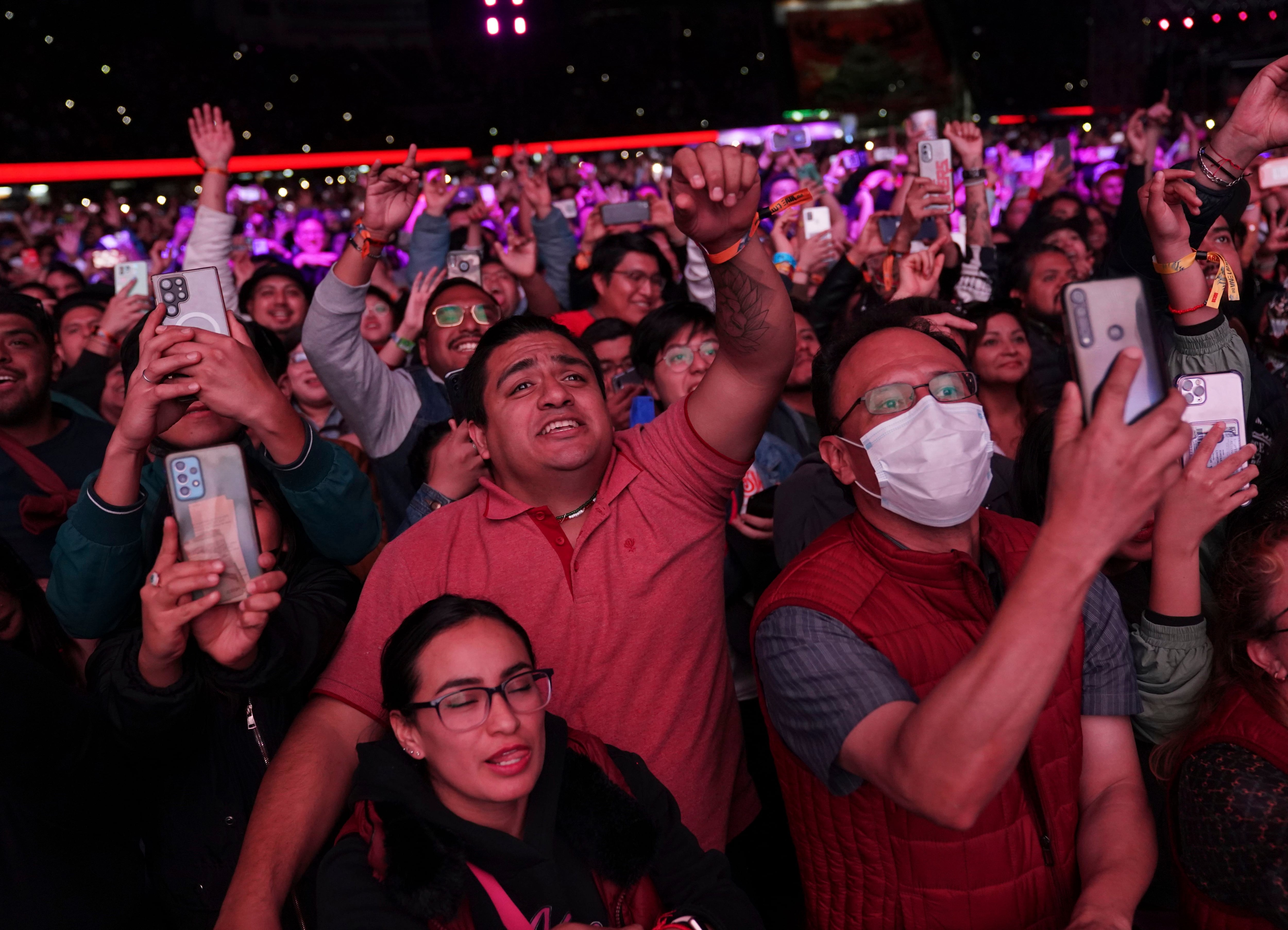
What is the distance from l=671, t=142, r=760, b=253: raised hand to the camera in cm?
166

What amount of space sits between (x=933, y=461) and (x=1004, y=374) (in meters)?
1.93

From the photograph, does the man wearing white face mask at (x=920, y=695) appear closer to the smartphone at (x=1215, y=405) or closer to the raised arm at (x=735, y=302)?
the raised arm at (x=735, y=302)

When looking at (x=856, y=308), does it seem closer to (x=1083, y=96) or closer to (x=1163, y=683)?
(x=1163, y=683)

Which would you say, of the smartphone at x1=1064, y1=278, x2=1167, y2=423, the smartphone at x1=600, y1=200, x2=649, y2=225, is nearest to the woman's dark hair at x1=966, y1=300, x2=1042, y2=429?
the smartphone at x1=600, y1=200, x2=649, y2=225

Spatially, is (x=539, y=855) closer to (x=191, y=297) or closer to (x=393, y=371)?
(x=191, y=297)

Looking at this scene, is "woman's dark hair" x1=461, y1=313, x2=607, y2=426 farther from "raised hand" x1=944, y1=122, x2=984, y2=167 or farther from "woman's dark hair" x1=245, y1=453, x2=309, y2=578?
"raised hand" x1=944, y1=122, x2=984, y2=167

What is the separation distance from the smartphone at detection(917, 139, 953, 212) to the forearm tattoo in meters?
2.48

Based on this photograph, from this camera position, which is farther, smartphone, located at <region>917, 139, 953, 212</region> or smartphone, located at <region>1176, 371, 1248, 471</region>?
smartphone, located at <region>917, 139, 953, 212</region>

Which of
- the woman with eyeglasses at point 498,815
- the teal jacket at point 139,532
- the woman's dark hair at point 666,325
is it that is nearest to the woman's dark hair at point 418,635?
the woman with eyeglasses at point 498,815

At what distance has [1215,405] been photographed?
1.85 m

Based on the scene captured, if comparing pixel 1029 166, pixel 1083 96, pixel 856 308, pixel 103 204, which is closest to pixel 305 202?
pixel 103 204

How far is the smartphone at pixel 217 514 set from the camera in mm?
1619

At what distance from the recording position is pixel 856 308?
4.11m

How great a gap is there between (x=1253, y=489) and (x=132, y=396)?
77.0 inches
